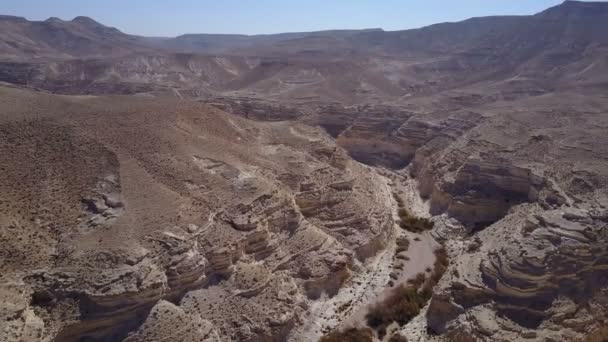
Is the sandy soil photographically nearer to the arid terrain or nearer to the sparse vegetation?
the arid terrain

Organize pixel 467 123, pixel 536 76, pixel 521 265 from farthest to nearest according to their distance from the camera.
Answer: pixel 536 76 → pixel 467 123 → pixel 521 265

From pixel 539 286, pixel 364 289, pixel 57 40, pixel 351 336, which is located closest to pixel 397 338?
pixel 351 336

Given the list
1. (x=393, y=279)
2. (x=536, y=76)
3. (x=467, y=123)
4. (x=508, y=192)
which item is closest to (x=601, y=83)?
(x=536, y=76)

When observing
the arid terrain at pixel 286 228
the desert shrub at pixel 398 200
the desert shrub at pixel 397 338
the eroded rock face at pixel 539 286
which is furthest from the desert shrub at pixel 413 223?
the desert shrub at pixel 397 338

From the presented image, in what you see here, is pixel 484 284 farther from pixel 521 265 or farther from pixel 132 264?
pixel 132 264

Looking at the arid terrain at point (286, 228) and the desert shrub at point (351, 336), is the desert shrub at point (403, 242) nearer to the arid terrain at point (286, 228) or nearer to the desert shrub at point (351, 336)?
the arid terrain at point (286, 228)

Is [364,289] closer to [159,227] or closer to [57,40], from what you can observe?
[159,227]
